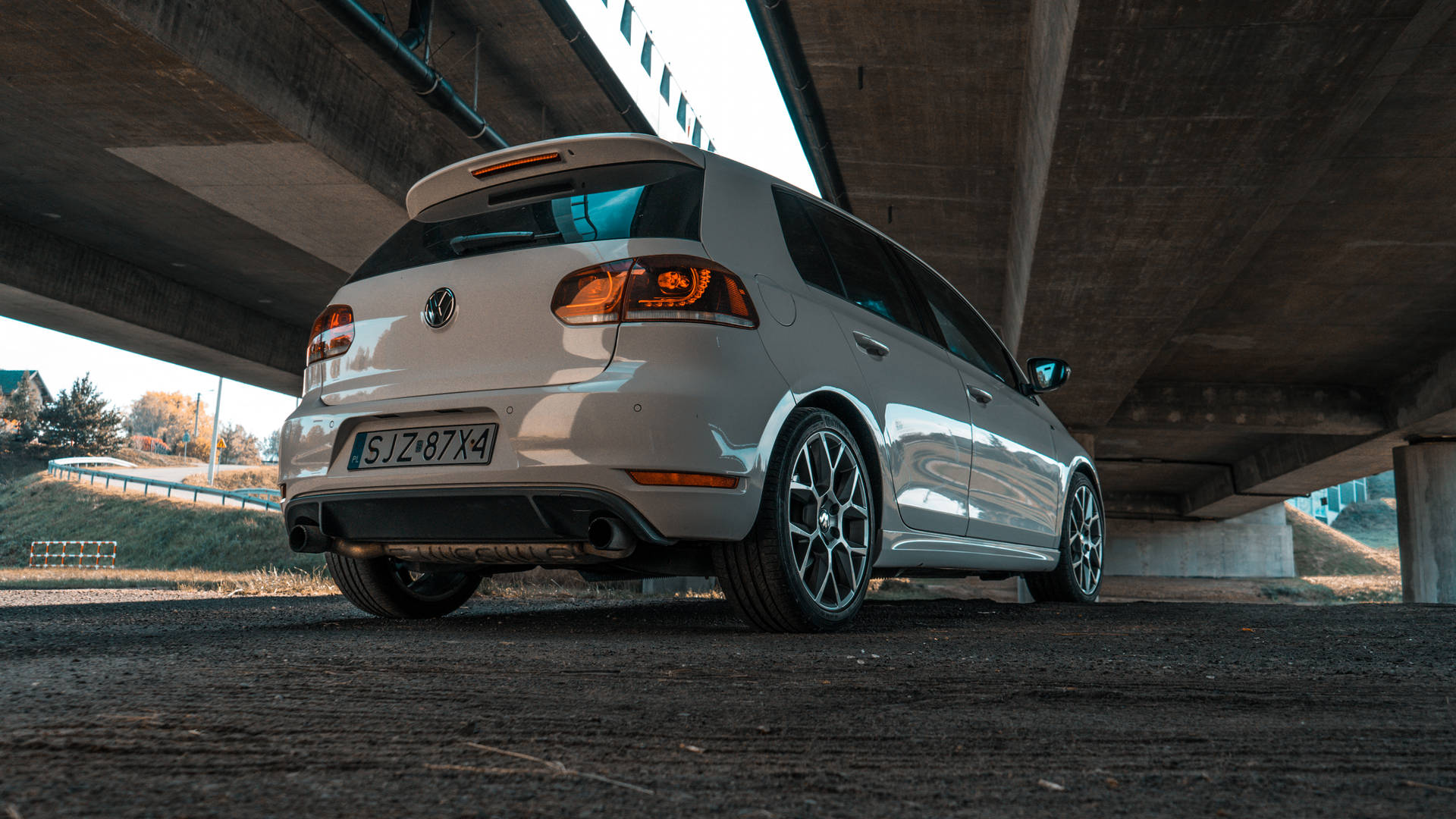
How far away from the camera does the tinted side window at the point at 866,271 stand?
4234mm

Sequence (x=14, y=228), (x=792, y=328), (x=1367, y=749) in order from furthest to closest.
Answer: (x=14, y=228) < (x=792, y=328) < (x=1367, y=749)

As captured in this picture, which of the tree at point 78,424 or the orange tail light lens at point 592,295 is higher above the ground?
the tree at point 78,424

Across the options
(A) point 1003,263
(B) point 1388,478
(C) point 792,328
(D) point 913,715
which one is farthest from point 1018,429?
(B) point 1388,478

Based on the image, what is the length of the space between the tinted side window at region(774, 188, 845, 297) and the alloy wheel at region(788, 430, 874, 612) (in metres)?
0.62

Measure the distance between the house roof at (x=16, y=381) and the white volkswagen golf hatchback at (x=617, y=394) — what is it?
86417mm

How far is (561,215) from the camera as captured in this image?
141 inches

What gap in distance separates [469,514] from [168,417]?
4784 inches

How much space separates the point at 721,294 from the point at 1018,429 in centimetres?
262

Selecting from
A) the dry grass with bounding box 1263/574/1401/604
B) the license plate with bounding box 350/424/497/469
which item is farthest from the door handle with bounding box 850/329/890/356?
the dry grass with bounding box 1263/574/1401/604

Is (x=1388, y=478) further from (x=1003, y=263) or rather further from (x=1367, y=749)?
(x=1367, y=749)

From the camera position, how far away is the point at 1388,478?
115 metres

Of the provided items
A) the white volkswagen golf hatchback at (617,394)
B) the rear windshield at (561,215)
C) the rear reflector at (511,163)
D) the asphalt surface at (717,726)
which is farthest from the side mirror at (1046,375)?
the rear reflector at (511,163)

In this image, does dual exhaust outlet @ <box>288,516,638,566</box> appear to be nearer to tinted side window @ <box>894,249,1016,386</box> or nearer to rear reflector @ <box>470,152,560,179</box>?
rear reflector @ <box>470,152,560,179</box>

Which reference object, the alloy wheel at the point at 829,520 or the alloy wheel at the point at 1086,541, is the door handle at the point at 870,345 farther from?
the alloy wheel at the point at 1086,541
